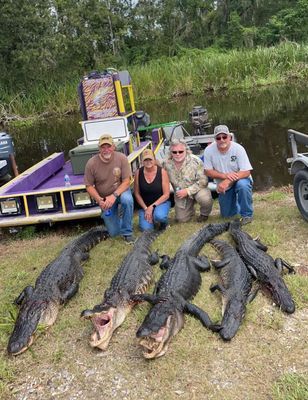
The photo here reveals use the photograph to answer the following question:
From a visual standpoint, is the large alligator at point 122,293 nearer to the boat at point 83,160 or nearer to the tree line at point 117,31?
the boat at point 83,160

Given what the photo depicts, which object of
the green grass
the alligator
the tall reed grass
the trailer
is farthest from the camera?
the tall reed grass

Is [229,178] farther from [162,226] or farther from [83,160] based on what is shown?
[83,160]

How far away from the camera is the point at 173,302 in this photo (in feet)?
11.8

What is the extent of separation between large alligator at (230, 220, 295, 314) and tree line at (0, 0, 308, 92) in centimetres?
2195

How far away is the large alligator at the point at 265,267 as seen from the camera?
368cm

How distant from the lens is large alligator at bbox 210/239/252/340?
3.40 metres

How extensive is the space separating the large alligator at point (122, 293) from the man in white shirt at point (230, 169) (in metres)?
1.23

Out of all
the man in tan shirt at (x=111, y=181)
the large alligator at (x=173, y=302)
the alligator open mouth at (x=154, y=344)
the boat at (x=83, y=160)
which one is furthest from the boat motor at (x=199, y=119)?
the alligator open mouth at (x=154, y=344)

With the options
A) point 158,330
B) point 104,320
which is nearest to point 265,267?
point 158,330

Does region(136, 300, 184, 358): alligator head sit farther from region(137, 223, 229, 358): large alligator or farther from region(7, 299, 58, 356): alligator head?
region(7, 299, 58, 356): alligator head

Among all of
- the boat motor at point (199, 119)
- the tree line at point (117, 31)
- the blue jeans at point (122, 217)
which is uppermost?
the tree line at point (117, 31)

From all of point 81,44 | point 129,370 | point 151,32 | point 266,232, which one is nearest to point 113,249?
point 266,232

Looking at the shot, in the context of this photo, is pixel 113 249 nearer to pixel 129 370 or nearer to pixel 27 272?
pixel 27 272

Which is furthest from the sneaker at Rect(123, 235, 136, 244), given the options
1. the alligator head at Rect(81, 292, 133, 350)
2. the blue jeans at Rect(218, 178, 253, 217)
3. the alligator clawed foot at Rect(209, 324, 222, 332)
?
the alligator clawed foot at Rect(209, 324, 222, 332)
